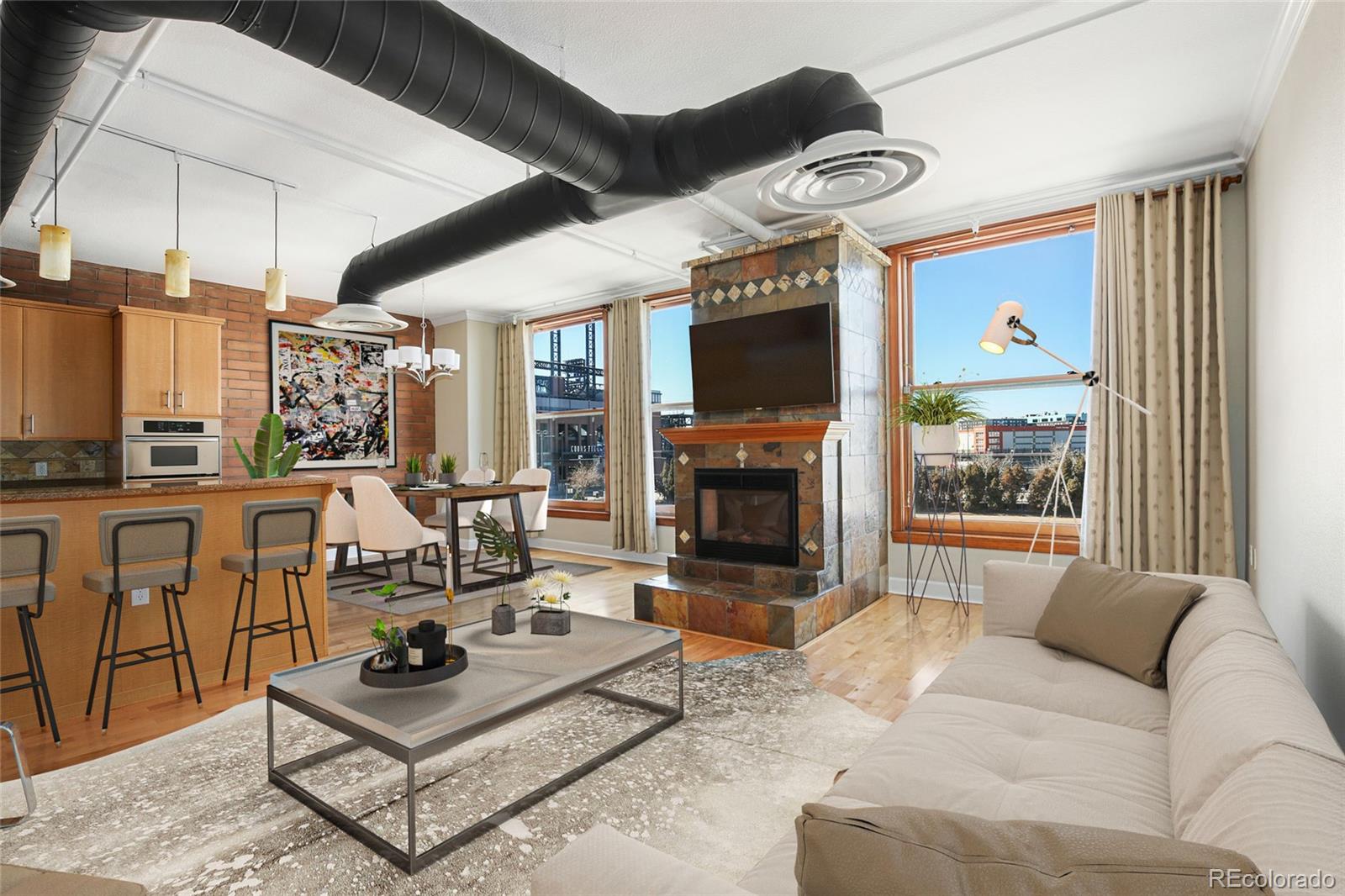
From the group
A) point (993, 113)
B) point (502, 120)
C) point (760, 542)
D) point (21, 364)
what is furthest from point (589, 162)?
point (21, 364)

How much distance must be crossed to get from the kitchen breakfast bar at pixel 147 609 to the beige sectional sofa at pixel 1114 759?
305 cm

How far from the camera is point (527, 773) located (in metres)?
2.38

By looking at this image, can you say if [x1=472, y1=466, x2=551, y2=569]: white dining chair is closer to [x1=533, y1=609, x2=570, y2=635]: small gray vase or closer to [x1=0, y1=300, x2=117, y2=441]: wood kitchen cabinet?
[x1=0, y1=300, x2=117, y2=441]: wood kitchen cabinet

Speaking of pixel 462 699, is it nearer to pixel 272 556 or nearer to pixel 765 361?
pixel 272 556

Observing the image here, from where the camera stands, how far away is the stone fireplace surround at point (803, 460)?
4262 mm

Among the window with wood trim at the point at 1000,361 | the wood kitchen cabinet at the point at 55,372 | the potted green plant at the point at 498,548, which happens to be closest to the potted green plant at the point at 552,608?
the potted green plant at the point at 498,548

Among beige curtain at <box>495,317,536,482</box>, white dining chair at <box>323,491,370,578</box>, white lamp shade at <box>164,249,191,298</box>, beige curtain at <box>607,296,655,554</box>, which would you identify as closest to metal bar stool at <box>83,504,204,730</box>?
white lamp shade at <box>164,249,191,298</box>

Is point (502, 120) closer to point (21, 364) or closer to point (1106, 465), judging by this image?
point (1106, 465)

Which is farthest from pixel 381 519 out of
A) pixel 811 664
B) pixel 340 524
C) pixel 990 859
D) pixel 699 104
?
pixel 990 859

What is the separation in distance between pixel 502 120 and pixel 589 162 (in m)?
0.48

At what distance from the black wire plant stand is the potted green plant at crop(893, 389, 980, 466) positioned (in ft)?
1.38

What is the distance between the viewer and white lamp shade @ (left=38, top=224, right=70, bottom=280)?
2918mm

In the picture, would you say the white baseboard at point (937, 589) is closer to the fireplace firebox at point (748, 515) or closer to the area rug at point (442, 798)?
the fireplace firebox at point (748, 515)

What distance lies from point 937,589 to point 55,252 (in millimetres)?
5584
